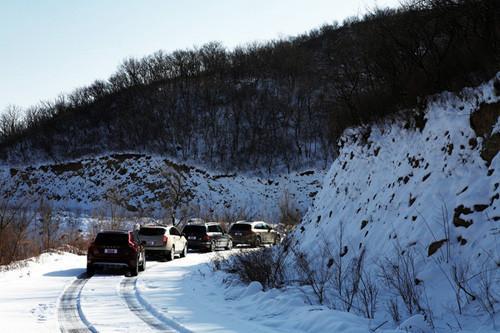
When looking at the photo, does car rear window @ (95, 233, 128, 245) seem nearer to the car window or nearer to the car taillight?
the car taillight

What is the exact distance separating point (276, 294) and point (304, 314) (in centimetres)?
217

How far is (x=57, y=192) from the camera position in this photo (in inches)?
2549

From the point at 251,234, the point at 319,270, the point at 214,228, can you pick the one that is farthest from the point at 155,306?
the point at 251,234

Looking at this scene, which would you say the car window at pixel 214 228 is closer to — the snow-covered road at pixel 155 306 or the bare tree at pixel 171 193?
the snow-covered road at pixel 155 306

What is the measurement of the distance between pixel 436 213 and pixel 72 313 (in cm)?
761

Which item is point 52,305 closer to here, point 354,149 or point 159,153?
point 354,149

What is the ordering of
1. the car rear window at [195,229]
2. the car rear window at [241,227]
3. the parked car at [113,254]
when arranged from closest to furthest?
the parked car at [113,254]
the car rear window at [195,229]
the car rear window at [241,227]

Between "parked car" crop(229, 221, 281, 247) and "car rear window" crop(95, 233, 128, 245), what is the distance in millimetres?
15755

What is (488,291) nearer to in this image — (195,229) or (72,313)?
(72,313)

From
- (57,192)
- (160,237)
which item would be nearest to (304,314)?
(160,237)

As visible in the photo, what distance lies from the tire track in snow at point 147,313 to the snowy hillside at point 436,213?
3261 mm

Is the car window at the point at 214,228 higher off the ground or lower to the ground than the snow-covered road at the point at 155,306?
higher

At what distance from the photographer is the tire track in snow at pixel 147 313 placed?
9242mm

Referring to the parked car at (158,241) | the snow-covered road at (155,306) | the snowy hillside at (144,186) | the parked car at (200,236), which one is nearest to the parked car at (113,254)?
the snow-covered road at (155,306)
